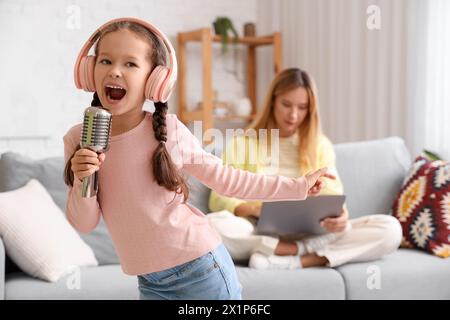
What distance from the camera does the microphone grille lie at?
0.72 m

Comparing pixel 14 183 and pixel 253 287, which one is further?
pixel 14 183

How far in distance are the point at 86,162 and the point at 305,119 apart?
158cm

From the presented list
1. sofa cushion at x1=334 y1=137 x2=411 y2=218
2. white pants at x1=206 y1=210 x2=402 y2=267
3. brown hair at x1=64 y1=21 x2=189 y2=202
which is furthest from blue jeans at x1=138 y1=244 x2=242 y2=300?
sofa cushion at x1=334 y1=137 x2=411 y2=218

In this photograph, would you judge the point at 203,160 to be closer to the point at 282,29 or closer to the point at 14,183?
the point at 14,183

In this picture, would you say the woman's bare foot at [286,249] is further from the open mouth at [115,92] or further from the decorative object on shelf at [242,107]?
the decorative object on shelf at [242,107]

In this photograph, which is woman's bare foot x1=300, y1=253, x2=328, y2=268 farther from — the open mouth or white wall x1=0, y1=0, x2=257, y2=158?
the open mouth

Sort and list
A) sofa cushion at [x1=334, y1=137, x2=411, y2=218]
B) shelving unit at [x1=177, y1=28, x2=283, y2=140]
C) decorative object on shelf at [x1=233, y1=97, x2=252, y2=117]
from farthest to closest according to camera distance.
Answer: decorative object on shelf at [x1=233, y1=97, x2=252, y2=117]
shelving unit at [x1=177, y1=28, x2=283, y2=140]
sofa cushion at [x1=334, y1=137, x2=411, y2=218]

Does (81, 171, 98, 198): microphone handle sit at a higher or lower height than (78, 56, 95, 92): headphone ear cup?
lower

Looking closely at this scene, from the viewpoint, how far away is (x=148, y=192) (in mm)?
861

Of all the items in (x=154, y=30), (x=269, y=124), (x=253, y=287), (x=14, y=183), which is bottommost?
(x=253, y=287)

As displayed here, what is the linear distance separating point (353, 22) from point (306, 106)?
1496 millimetres
